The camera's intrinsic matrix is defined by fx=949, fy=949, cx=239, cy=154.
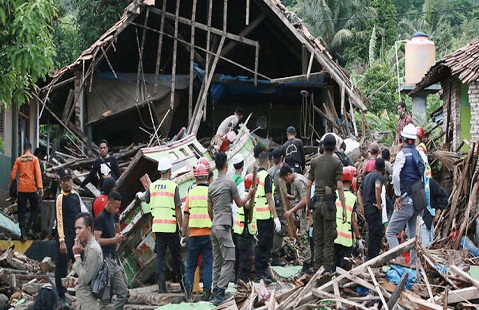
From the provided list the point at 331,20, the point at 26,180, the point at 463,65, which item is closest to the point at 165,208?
the point at 26,180

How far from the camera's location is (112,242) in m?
11.9

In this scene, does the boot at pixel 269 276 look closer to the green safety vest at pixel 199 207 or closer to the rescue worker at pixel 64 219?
the green safety vest at pixel 199 207

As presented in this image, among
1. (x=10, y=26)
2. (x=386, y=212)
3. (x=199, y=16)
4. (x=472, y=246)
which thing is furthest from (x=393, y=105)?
(x=10, y=26)

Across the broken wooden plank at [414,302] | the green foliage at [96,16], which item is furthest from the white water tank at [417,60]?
the broken wooden plank at [414,302]

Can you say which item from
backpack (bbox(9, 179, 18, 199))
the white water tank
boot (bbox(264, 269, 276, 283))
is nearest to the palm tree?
the white water tank

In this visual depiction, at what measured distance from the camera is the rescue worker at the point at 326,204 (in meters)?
12.5

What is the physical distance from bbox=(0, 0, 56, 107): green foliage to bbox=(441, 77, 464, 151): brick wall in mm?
12299

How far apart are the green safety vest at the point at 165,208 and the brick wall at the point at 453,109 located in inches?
424

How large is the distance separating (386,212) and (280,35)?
1056 cm

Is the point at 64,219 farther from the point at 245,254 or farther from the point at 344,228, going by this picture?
the point at 344,228

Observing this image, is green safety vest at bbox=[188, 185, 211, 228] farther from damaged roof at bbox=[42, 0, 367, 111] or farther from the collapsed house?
damaged roof at bbox=[42, 0, 367, 111]

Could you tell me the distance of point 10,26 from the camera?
502 inches

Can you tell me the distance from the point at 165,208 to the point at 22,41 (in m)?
3.07

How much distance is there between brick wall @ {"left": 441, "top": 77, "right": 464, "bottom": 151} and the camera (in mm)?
22516
